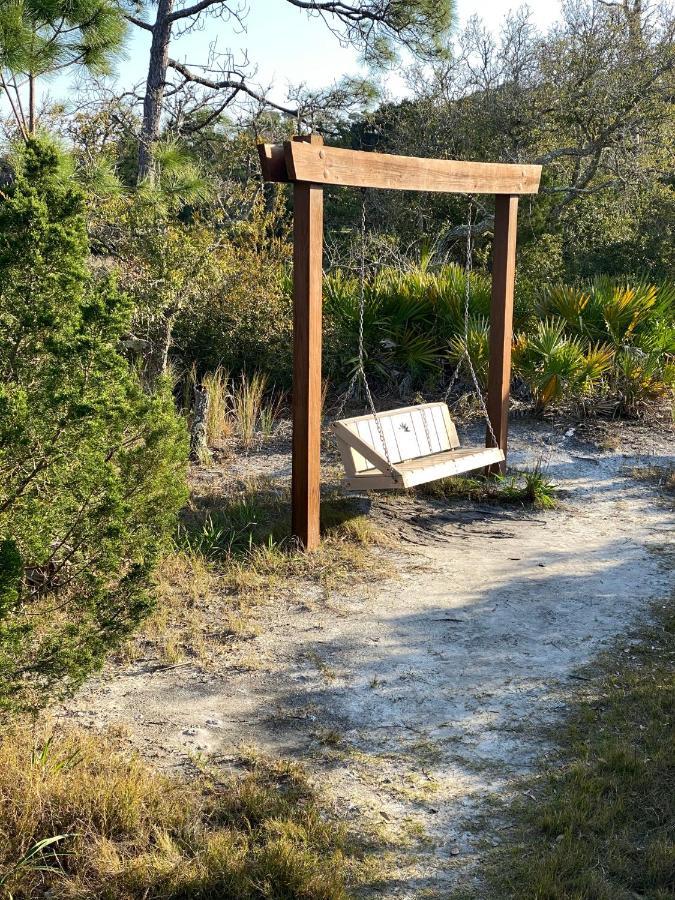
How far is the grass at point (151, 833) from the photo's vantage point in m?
2.91

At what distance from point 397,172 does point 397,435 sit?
188 centimetres

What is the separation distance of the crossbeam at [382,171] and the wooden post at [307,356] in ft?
0.52

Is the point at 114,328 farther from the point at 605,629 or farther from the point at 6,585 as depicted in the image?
the point at 605,629

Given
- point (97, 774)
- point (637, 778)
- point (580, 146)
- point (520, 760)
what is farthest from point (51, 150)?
point (580, 146)

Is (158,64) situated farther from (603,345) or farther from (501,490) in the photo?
(501,490)

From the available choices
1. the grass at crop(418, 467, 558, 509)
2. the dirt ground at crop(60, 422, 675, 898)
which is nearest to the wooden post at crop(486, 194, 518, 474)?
the grass at crop(418, 467, 558, 509)

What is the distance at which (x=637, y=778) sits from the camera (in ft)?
11.5

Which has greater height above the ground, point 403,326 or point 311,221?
point 311,221

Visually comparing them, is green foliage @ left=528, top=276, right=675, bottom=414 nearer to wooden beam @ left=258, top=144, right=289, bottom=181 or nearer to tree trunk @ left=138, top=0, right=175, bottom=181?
wooden beam @ left=258, top=144, right=289, bottom=181

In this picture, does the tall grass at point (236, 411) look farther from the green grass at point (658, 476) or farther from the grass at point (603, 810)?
the grass at point (603, 810)

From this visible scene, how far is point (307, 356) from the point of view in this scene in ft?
19.1

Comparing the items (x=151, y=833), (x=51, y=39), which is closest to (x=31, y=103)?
(x=51, y=39)

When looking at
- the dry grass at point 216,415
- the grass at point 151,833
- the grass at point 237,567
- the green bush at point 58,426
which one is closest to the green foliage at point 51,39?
the dry grass at point 216,415

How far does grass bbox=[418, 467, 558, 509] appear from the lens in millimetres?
7363
